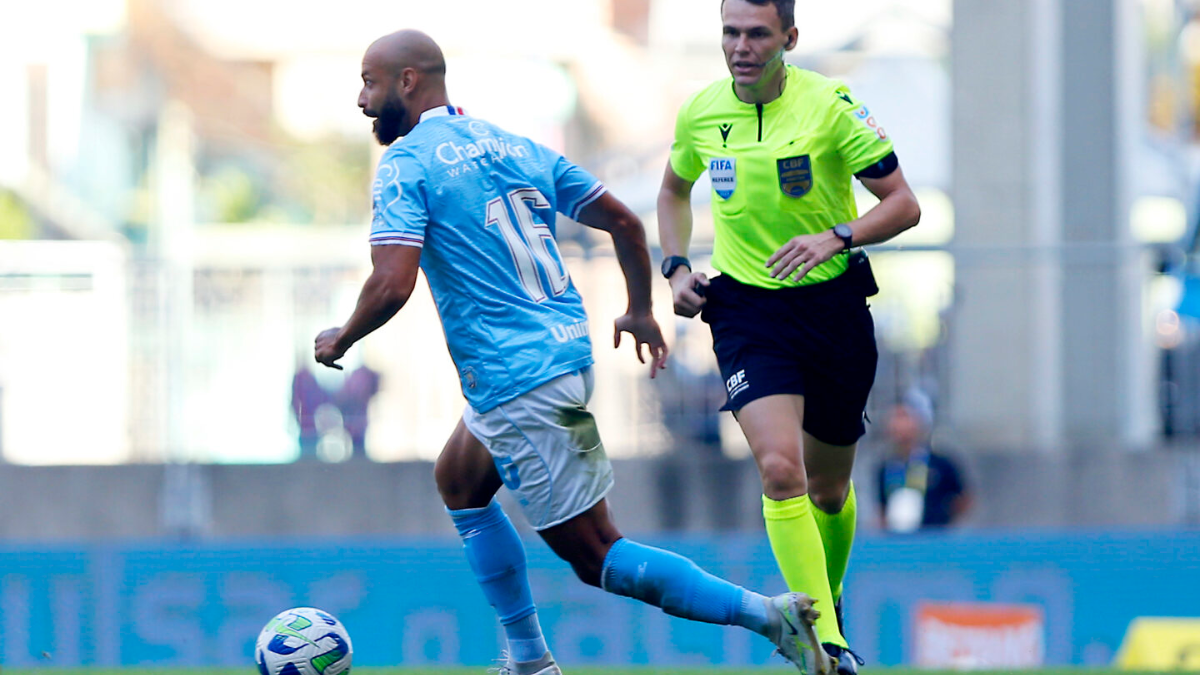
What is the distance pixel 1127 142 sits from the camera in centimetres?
1495

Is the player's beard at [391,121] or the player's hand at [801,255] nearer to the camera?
the player's hand at [801,255]

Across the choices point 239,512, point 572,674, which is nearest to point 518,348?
point 572,674

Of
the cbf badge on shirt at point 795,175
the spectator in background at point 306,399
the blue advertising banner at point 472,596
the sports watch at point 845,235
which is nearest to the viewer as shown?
the sports watch at point 845,235

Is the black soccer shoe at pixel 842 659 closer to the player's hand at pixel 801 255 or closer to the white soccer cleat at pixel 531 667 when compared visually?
the white soccer cleat at pixel 531 667

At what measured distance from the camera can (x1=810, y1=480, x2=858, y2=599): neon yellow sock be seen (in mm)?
6336

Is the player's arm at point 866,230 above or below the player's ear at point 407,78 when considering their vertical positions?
below

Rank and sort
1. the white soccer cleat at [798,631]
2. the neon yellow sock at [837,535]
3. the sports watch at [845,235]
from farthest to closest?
the neon yellow sock at [837,535] < the sports watch at [845,235] < the white soccer cleat at [798,631]

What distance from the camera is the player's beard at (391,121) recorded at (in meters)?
5.66

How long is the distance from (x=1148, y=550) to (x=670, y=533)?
3945 mm

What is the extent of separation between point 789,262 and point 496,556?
1.41 m

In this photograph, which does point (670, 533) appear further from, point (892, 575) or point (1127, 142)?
point (1127, 142)

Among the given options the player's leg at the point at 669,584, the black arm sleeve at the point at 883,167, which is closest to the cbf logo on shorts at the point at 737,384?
the player's leg at the point at 669,584

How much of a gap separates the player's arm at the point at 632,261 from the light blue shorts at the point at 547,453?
0.49 m

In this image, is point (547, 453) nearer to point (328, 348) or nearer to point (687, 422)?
point (328, 348)
